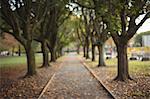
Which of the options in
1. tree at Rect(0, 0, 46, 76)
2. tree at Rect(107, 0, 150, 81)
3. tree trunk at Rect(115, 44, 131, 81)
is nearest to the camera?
tree at Rect(107, 0, 150, 81)

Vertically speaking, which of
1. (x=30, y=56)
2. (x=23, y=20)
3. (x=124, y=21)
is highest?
(x=23, y=20)

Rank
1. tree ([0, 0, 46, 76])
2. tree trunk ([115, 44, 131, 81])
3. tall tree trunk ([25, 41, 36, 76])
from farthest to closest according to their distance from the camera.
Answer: tall tree trunk ([25, 41, 36, 76]) < tree ([0, 0, 46, 76]) < tree trunk ([115, 44, 131, 81])

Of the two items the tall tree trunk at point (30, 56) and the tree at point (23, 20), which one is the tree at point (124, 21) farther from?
the tall tree trunk at point (30, 56)

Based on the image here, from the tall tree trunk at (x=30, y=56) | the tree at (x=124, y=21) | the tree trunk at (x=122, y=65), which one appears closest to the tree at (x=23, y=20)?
the tall tree trunk at (x=30, y=56)

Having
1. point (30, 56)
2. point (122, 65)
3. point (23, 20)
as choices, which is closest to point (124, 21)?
point (122, 65)

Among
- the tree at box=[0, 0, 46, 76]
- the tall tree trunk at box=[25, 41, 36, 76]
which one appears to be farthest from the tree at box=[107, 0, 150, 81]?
the tall tree trunk at box=[25, 41, 36, 76]

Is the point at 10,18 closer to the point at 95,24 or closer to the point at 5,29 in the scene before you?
the point at 5,29

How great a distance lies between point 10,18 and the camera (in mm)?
22516

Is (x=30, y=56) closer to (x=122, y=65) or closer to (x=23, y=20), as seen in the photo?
(x=23, y=20)

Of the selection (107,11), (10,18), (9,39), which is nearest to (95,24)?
(10,18)

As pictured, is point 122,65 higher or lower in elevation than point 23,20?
lower

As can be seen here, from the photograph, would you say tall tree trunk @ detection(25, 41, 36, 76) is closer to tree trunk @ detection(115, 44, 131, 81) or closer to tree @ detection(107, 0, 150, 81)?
tree @ detection(107, 0, 150, 81)

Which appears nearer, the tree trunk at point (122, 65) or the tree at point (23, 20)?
the tree trunk at point (122, 65)

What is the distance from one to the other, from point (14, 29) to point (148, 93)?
40.1 feet
